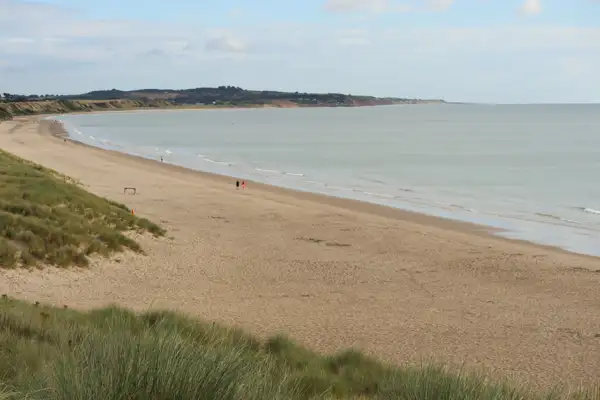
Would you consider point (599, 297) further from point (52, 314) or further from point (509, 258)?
point (52, 314)

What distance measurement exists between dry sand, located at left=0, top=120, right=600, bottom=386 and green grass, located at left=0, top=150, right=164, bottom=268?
517mm

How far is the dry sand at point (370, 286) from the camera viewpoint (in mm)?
10188

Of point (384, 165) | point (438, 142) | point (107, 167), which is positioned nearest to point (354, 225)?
point (107, 167)

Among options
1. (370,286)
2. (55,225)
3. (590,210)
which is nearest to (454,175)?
(590,210)

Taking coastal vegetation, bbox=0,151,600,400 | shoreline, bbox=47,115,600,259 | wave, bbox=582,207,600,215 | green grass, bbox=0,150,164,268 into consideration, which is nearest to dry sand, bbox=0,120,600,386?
shoreline, bbox=47,115,600,259

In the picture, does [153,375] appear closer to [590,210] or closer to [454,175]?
[590,210]

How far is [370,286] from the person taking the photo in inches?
547

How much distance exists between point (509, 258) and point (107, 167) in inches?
1143

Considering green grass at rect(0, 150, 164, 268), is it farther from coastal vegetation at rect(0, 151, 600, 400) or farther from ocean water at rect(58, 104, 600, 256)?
ocean water at rect(58, 104, 600, 256)

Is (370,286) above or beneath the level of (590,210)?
above

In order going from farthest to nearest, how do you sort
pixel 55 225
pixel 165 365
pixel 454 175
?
1. pixel 454 175
2. pixel 55 225
3. pixel 165 365

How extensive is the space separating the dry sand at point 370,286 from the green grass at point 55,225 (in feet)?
1.70

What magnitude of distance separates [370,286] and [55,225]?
6921 mm

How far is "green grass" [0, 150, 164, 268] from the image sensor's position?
42.7 feet
